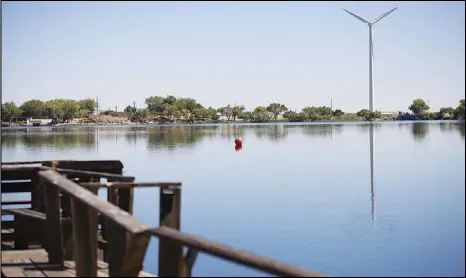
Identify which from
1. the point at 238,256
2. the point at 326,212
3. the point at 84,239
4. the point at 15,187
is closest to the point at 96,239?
the point at 84,239

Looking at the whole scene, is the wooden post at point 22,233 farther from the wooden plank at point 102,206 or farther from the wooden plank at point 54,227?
the wooden plank at point 102,206

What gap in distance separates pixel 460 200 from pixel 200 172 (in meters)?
19.0

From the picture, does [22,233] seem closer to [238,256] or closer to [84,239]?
[84,239]

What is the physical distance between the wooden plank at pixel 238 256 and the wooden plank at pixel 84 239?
1.77 meters

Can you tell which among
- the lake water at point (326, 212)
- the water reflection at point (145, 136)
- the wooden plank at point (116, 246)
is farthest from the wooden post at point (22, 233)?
the water reflection at point (145, 136)

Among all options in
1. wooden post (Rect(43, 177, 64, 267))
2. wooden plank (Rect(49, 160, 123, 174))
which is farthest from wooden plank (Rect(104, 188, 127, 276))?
wooden plank (Rect(49, 160, 123, 174))

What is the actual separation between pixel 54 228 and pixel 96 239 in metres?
1.89

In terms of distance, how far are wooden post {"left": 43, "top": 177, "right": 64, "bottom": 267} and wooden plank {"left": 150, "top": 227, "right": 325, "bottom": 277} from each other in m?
3.53

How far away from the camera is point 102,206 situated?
585 centimetres

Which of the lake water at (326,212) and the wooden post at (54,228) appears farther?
the lake water at (326,212)

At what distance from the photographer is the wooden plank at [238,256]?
4074mm

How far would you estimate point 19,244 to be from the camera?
32.1ft

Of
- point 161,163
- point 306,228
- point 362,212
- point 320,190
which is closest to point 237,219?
point 306,228

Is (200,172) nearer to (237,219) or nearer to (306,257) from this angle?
(237,219)
